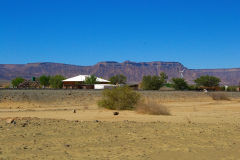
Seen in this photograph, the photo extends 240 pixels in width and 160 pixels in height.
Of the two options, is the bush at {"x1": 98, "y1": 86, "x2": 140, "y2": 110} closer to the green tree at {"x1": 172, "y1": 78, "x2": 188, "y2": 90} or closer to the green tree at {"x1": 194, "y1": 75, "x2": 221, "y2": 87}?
the green tree at {"x1": 172, "y1": 78, "x2": 188, "y2": 90}

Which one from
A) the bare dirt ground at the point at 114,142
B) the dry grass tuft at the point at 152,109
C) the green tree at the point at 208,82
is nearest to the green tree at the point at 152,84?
the green tree at the point at 208,82

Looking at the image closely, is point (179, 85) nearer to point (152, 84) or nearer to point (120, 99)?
point (152, 84)

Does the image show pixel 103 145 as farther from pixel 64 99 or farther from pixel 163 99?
pixel 163 99

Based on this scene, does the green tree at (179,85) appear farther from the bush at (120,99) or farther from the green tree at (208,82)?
the bush at (120,99)

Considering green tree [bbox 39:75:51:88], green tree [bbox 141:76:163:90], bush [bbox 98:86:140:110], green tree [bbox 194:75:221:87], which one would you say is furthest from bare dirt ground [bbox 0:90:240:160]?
green tree [bbox 194:75:221:87]

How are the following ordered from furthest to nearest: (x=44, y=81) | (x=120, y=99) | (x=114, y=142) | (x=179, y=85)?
(x=44, y=81)
(x=179, y=85)
(x=120, y=99)
(x=114, y=142)

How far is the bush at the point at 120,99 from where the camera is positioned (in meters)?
32.9

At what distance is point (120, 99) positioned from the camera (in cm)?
3300

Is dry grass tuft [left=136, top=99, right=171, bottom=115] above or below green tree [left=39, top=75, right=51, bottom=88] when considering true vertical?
below

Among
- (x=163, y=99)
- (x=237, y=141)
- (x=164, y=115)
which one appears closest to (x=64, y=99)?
(x=163, y=99)

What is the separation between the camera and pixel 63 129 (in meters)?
16.7

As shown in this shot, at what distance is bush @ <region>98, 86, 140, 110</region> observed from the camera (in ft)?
108

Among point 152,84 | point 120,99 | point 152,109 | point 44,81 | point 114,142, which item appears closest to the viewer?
point 114,142

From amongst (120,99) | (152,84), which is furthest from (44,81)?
(120,99)
